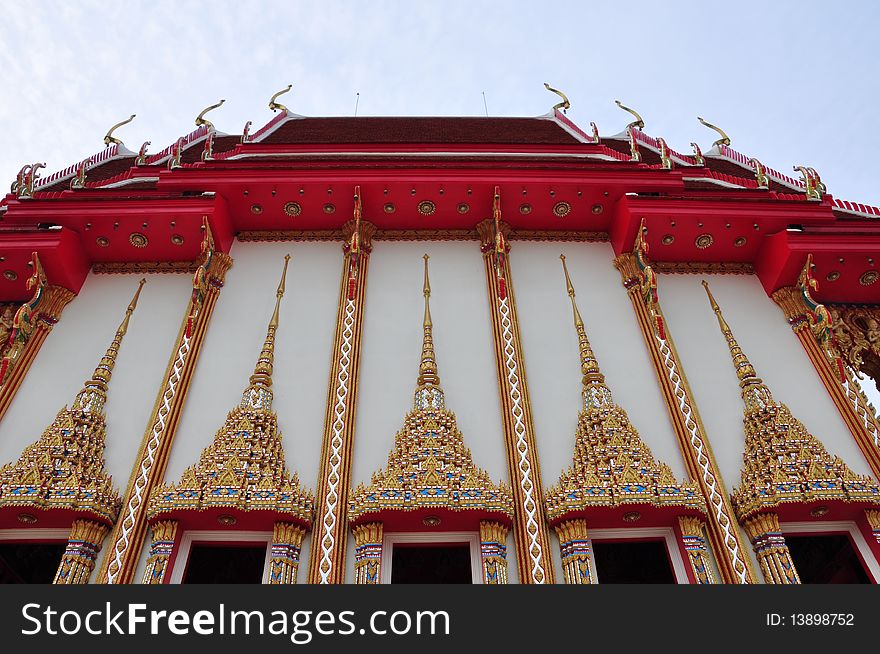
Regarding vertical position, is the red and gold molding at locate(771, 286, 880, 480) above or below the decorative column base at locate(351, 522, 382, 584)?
above

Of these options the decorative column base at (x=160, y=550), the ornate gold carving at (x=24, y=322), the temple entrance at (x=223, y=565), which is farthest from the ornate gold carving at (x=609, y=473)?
the ornate gold carving at (x=24, y=322)

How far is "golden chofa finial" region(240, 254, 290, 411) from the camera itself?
226 inches

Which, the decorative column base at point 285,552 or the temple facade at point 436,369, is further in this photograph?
the temple facade at point 436,369

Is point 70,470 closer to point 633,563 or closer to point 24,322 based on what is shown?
point 24,322

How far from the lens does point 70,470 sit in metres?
5.23

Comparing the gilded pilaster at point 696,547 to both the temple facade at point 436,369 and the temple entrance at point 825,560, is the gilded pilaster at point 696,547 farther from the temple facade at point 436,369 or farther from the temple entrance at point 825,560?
the temple entrance at point 825,560

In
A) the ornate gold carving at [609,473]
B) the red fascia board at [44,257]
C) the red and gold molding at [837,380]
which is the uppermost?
the red fascia board at [44,257]

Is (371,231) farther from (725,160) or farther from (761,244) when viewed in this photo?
(725,160)

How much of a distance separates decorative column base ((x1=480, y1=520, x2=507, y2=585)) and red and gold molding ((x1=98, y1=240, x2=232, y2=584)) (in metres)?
2.66

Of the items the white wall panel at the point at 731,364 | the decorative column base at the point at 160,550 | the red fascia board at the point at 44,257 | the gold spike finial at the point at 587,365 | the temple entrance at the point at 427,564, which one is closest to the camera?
the decorative column base at the point at 160,550

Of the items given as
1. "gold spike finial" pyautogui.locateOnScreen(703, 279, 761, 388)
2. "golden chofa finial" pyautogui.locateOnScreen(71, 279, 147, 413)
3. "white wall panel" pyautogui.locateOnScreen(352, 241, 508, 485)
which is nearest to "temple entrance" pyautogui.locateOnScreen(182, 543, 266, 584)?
"golden chofa finial" pyautogui.locateOnScreen(71, 279, 147, 413)

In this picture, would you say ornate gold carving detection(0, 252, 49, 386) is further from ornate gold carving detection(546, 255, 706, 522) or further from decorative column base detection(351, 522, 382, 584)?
ornate gold carving detection(546, 255, 706, 522)

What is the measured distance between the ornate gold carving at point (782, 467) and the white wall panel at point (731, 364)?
0.41 ft

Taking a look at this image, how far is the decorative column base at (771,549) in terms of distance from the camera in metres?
4.82
